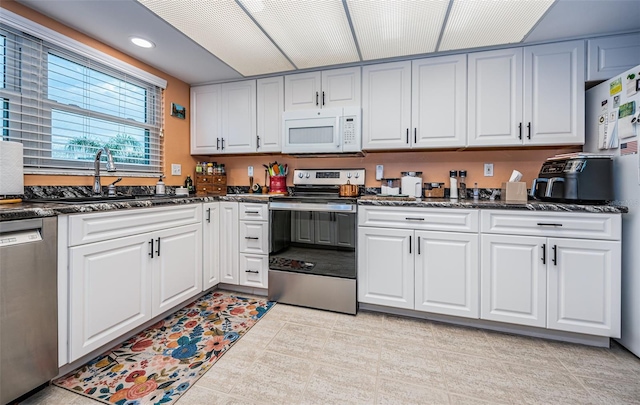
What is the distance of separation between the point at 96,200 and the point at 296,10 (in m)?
1.96

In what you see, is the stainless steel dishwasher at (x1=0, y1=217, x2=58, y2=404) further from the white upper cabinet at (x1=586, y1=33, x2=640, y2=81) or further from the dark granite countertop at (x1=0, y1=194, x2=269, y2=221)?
the white upper cabinet at (x1=586, y1=33, x2=640, y2=81)

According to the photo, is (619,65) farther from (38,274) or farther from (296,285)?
(38,274)

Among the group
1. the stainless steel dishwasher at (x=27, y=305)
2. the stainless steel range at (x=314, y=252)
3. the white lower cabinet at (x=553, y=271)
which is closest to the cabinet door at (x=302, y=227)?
the stainless steel range at (x=314, y=252)

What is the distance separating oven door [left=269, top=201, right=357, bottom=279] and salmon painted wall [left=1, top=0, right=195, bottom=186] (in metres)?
1.31

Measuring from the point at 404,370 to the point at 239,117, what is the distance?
8.84 ft

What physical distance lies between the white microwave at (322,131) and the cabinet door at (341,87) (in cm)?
11

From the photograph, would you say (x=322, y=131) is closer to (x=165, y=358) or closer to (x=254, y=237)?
(x=254, y=237)

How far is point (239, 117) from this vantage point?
9.50ft

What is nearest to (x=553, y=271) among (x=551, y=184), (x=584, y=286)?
(x=584, y=286)

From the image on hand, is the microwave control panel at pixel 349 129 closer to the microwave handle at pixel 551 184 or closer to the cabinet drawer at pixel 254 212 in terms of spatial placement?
the cabinet drawer at pixel 254 212

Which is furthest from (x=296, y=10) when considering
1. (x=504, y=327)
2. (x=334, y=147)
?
(x=504, y=327)

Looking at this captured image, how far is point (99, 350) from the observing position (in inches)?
63.3

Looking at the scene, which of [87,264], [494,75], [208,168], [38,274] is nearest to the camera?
[38,274]

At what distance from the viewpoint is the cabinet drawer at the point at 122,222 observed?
4.64ft
